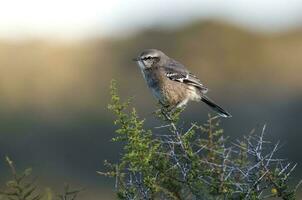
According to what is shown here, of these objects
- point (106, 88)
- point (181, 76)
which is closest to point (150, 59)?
point (181, 76)

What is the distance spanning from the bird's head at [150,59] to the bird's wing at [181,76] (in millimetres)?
149

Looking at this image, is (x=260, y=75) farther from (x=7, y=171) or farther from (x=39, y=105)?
(x=7, y=171)

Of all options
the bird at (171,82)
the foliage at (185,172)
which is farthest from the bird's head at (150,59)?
the foliage at (185,172)

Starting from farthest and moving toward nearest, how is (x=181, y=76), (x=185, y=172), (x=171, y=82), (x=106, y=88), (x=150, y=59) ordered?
(x=106, y=88)
(x=150, y=59)
(x=181, y=76)
(x=171, y=82)
(x=185, y=172)

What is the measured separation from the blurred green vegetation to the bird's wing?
449cm

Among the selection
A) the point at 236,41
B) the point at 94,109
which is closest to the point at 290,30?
the point at 236,41

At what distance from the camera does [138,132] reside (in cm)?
454

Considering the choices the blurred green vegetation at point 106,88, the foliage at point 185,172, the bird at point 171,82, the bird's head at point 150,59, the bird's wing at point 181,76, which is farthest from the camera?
the blurred green vegetation at point 106,88

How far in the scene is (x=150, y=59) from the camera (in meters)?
9.68

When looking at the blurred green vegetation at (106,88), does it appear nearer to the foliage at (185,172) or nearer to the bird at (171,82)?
the bird at (171,82)

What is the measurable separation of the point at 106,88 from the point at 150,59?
45.9ft

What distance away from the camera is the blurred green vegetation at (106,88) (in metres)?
18.2

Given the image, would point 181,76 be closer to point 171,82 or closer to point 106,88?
A: point 171,82

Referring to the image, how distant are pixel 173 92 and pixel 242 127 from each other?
30.3 ft
